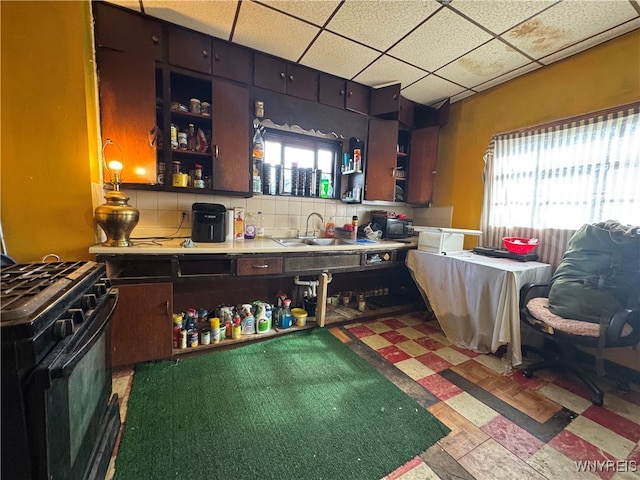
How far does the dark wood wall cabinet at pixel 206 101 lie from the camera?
5.79ft

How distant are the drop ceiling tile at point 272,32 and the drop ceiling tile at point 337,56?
3.6 inches

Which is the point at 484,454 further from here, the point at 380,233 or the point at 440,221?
the point at 440,221

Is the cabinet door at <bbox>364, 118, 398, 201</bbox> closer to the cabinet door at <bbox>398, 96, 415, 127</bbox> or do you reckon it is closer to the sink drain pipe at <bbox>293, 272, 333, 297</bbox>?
the cabinet door at <bbox>398, 96, 415, 127</bbox>

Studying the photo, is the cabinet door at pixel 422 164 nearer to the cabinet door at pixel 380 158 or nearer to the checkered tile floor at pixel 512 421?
the cabinet door at pixel 380 158

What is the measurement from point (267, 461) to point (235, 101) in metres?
2.34

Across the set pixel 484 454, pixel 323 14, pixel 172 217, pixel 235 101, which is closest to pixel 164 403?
pixel 172 217

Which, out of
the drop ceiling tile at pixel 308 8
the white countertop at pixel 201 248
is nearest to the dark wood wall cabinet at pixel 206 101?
the white countertop at pixel 201 248

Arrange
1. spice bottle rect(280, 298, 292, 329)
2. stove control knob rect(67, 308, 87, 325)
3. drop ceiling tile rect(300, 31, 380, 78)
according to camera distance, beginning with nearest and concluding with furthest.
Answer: stove control knob rect(67, 308, 87, 325)
drop ceiling tile rect(300, 31, 380, 78)
spice bottle rect(280, 298, 292, 329)

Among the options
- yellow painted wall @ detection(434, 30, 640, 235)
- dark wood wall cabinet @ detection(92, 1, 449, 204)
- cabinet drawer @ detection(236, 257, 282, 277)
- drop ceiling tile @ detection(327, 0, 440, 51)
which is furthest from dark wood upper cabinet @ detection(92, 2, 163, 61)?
yellow painted wall @ detection(434, 30, 640, 235)

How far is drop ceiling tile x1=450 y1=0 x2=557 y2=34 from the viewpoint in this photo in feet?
5.13

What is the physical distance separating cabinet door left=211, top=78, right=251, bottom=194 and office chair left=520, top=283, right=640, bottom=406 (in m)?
2.38

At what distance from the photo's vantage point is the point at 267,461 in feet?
3.71

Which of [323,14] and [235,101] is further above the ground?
[323,14]

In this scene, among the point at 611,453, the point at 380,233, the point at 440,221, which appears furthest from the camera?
the point at 440,221
